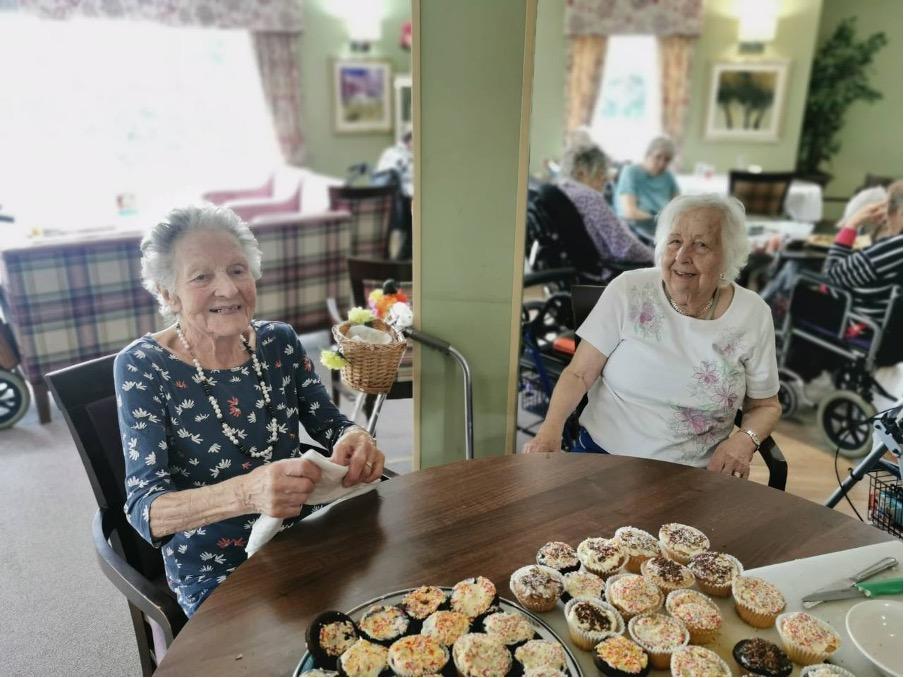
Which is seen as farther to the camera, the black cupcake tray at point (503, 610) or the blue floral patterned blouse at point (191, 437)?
the blue floral patterned blouse at point (191, 437)

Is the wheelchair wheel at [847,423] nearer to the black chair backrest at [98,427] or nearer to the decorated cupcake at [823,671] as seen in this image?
the decorated cupcake at [823,671]

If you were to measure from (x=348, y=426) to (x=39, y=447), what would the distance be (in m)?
2.20

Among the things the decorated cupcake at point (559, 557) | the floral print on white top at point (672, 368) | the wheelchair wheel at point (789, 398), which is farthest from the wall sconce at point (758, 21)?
the decorated cupcake at point (559, 557)

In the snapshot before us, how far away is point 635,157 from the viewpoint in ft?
23.2

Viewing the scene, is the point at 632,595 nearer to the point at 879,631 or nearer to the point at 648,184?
the point at 879,631

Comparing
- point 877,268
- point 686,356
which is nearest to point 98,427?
point 686,356

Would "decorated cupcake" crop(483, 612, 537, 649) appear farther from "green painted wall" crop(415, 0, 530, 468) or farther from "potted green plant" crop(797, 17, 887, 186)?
"potted green plant" crop(797, 17, 887, 186)

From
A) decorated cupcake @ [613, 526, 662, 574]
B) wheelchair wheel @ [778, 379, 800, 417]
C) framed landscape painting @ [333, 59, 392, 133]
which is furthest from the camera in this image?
framed landscape painting @ [333, 59, 392, 133]

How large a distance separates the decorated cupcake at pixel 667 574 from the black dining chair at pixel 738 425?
0.58m

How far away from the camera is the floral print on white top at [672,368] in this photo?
162cm

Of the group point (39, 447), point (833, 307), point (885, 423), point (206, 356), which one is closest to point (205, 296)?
point (206, 356)

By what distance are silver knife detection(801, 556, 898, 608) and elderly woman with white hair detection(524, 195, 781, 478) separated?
0.54 m

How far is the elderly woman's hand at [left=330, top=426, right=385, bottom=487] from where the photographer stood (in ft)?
4.08

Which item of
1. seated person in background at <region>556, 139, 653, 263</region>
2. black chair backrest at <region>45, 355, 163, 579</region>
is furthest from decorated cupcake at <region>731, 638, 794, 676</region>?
seated person in background at <region>556, 139, 653, 263</region>
